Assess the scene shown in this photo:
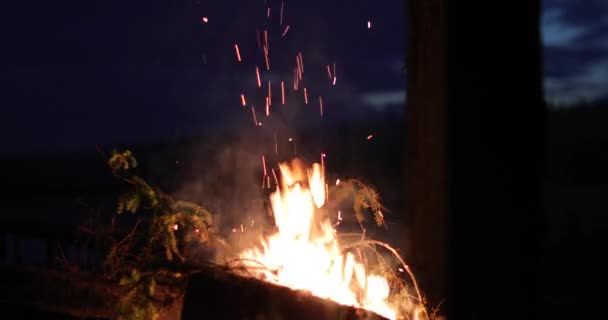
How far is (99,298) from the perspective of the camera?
367 cm

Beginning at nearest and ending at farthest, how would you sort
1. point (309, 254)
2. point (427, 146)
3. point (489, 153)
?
point (489, 153) → point (427, 146) → point (309, 254)

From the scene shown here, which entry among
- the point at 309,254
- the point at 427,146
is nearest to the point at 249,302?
the point at 309,254

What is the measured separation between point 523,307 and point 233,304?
136 cm

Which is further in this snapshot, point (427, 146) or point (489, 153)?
point (427, 146)

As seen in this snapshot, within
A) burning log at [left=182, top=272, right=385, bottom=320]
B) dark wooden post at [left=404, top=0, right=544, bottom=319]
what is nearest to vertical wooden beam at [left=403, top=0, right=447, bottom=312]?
dark wooden post at [left=404, top=0, right=544, bottom=319]

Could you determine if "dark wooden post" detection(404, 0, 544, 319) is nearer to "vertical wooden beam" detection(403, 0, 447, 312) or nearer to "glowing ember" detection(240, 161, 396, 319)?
"vertical wooden beam" detection(403, 0, 447, 312)

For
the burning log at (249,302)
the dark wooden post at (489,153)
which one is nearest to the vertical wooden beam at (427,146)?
the dark wooden post at (489,153)

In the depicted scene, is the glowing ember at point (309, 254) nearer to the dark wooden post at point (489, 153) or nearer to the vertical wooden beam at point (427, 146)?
the vertical wooden beam at point (427, 146)

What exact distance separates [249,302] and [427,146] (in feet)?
3.74

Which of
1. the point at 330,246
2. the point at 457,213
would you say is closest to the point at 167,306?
the point at 330,246

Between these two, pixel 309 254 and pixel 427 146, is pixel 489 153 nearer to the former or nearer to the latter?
pixel 427 146

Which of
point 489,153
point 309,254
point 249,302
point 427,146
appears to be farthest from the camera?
point 309,254

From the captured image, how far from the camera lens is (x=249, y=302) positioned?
3.16 metres

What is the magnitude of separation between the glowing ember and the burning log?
0.14 m
